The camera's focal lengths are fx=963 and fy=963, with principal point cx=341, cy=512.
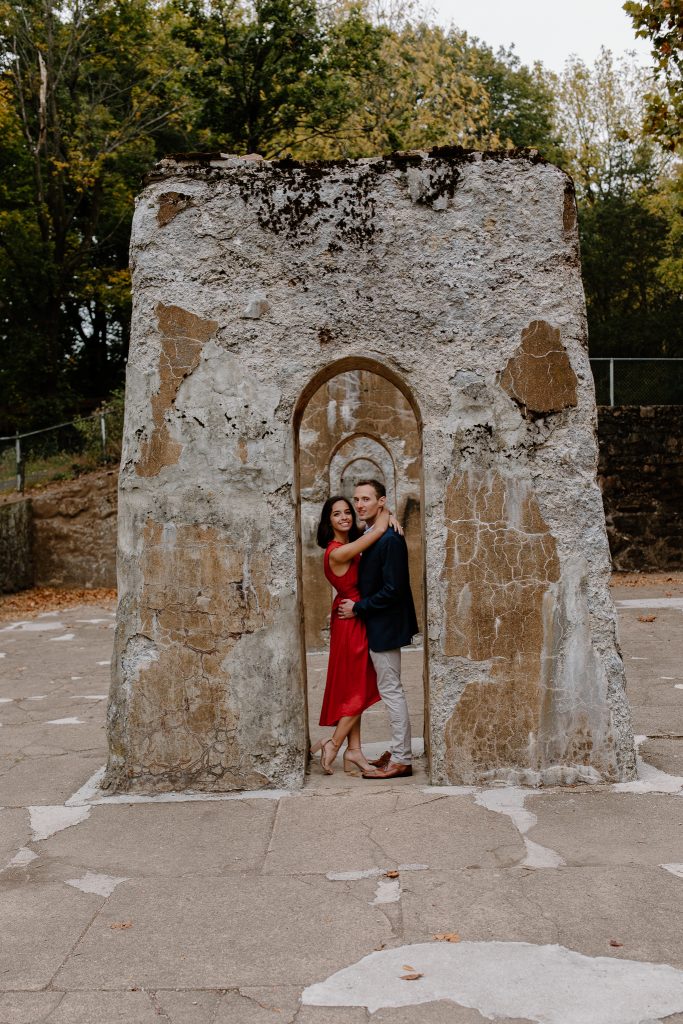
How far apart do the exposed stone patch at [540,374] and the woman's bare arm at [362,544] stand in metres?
0.99

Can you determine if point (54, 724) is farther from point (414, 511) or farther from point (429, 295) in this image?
point (414, 511)

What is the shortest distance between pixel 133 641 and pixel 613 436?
12600 mm

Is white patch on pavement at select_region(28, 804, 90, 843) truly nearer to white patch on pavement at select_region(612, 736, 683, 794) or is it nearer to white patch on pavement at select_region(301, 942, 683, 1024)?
white patch on pavement at select_region(301, 942, 683, 1024)

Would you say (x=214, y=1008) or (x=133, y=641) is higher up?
(x=133, y=641)

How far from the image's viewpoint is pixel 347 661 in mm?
5254

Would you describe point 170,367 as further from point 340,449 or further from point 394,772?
point 340,449

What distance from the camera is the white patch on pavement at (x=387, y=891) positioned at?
3639 mm

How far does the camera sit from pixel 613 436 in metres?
16.0

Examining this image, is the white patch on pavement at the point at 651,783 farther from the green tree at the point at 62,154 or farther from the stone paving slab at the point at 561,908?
the green tree at the point at 62,154

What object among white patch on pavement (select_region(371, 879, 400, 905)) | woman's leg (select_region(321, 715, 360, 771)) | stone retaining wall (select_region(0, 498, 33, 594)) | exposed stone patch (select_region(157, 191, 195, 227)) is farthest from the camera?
stone retaining wall (select_region(0, 498, 33, 594))

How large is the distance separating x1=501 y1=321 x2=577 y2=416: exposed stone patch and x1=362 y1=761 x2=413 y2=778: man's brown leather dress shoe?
1976 millimetres

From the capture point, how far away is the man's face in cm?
528

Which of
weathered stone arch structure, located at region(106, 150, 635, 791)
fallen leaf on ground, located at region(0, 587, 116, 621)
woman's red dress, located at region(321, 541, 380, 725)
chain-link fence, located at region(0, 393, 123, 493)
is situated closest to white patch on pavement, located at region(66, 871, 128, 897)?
weathered stone arch structure, located at region(106, 150, 635, 791)

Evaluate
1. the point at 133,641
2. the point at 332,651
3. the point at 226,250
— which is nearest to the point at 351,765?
the point at 332,651
